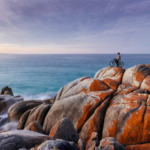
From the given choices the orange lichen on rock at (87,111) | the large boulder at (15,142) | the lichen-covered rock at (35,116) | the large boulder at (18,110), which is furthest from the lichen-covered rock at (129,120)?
the large boulder at (18,110)

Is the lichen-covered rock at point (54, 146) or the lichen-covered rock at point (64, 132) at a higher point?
the lichen-covered rock at point (54, 146)

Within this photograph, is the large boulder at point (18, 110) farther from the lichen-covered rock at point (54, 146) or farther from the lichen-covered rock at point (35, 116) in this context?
the lichen-covered rock at point (54, 146)

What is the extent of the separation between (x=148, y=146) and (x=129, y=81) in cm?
447

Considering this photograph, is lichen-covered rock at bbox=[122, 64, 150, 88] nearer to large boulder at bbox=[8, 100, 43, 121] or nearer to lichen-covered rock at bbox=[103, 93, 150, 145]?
lichen-covered rock at bbox=[103, 93, 150, 145]

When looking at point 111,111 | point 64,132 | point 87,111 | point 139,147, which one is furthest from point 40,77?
point 139,147

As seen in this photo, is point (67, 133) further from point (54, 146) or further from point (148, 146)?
point (148, 146)

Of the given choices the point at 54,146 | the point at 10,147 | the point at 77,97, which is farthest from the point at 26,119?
the point at 54,146

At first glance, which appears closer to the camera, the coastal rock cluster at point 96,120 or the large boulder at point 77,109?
the coastal rock cluster at point 96,120

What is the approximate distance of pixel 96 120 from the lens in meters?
5.99

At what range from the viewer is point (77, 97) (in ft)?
23.7

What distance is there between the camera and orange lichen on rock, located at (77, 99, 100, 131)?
6258 mm

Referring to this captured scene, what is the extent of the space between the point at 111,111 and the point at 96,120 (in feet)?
3.38

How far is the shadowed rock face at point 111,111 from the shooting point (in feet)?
17.4

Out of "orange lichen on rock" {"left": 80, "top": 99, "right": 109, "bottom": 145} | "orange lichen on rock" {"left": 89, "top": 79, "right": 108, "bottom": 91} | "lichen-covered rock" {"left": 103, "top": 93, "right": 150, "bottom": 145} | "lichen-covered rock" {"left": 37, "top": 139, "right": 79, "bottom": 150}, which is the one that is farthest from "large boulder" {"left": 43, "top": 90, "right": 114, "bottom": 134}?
"lichen-covered rock" {"left": 37, "top": 139, "right": 79, "bottom": 150}
